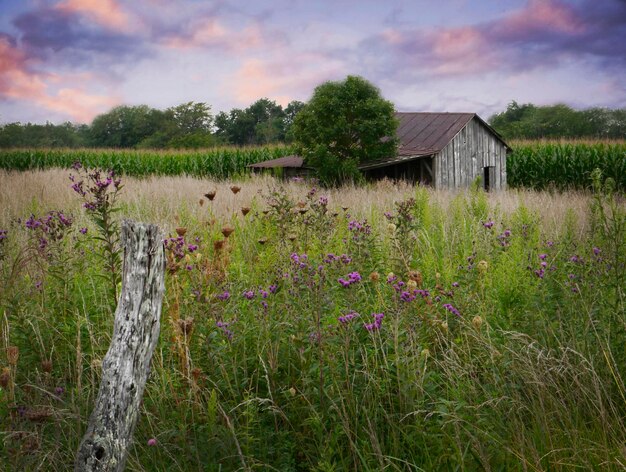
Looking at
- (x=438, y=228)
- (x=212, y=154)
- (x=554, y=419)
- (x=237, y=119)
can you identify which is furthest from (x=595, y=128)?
(x=554, y=419)

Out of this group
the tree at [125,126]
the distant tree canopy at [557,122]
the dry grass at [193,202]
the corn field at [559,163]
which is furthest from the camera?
the tree at [125,126]

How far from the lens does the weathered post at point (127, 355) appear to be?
2.56 m

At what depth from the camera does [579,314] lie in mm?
3908

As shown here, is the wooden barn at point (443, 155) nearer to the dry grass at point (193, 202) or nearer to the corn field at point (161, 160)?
the corn field at point (161, 160)

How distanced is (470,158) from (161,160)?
17.6 meters

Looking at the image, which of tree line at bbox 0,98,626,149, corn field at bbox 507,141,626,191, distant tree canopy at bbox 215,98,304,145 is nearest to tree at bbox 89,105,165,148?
tree line at bbox 0,98,626,149

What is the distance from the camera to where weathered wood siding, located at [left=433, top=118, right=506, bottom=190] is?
22344 millimetres

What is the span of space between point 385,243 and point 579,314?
289 cm

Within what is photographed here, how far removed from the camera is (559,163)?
25922 mm

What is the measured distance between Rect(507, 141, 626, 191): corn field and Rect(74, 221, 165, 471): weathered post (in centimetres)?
2407

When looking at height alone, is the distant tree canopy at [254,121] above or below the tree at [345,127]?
above

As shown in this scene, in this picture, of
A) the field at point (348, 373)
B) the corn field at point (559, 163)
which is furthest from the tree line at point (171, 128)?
the field at point (348, 373)

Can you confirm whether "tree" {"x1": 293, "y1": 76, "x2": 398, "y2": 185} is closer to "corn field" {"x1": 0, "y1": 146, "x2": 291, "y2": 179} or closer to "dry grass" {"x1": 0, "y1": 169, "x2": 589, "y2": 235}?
"dry grass" {"x1": 0, "y1": 169, "x2": 589, "y2": 235}

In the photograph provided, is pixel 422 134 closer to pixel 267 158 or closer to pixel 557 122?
pixel 267 158
